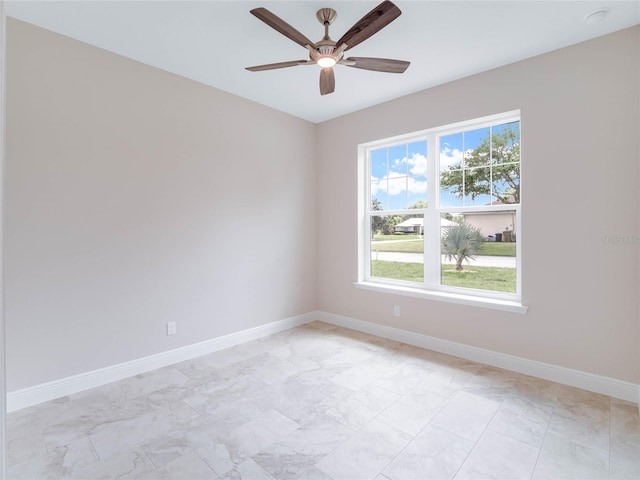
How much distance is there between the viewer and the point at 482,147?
10.6 feet

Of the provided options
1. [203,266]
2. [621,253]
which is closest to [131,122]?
[203,266]

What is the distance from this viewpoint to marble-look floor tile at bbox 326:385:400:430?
7.11 ft

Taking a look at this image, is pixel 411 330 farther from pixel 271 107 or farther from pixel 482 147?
pixel 271 107

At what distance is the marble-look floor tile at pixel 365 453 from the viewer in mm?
1694

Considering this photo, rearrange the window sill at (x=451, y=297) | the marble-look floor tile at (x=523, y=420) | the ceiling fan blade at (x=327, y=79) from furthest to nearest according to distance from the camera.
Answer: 1. the window sill at (x=451, y=297)
2. the ceiling fan blade at (x=327, y=79)
3. the marble-look floor tile at (x=523, y=420)

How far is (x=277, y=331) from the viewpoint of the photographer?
3973mm

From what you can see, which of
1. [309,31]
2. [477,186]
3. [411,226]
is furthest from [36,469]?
[477,186]

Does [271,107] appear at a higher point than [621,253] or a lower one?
higher

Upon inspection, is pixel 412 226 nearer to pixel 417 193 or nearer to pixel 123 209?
pixel 417 193

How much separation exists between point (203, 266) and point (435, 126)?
280cm

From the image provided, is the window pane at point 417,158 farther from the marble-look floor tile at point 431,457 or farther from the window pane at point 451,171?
the marble-look floor tile at point 431,457

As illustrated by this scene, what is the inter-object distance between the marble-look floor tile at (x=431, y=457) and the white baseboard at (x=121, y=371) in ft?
7.15

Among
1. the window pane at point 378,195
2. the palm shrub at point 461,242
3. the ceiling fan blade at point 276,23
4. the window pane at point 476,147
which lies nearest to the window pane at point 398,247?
the window pane at point 378,195

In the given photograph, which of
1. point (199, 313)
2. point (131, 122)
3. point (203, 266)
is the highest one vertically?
point (131, 122)
